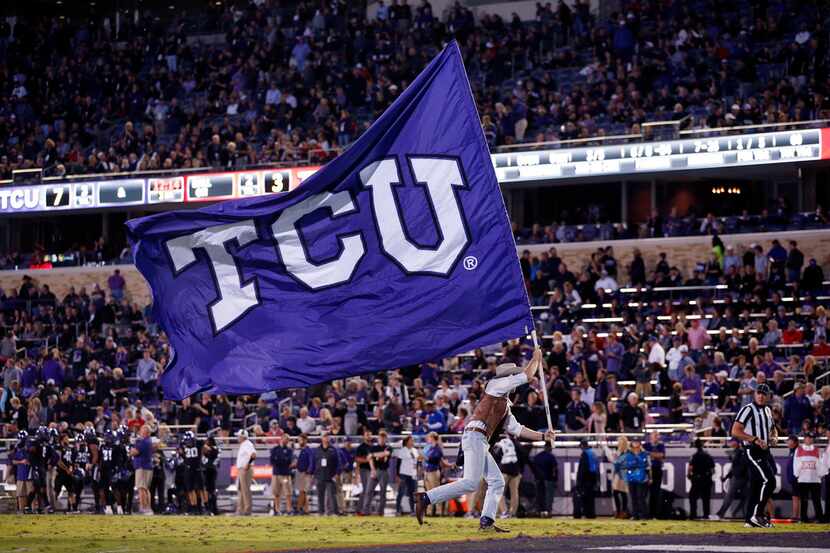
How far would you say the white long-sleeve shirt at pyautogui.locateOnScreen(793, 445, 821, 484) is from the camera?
2222cm

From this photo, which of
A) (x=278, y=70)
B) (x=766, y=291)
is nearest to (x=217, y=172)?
(x=278, y=70)

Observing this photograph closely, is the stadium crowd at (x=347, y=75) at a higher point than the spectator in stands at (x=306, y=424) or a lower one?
higher

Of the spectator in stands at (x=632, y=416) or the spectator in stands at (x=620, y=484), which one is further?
the spectator in stands at (x=632, y=416)

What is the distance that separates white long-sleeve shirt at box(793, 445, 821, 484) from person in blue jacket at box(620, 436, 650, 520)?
2.37 m

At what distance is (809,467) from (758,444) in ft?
16.0

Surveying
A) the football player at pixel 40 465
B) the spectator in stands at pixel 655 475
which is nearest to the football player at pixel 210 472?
the football player at pixel 40 465

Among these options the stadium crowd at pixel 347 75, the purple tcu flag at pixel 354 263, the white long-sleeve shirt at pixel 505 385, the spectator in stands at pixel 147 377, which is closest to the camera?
the purple tcu flag at pixel 354 263

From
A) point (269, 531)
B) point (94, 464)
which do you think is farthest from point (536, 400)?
point (94, 464)

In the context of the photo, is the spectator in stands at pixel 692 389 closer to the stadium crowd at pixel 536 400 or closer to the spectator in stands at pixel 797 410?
the stadium crowd at pixel 536 400

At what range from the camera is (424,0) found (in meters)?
45.5

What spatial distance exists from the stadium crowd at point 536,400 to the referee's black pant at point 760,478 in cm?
448

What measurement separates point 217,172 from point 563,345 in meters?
15.0

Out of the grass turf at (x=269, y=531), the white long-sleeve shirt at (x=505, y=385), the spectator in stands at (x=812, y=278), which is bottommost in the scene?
the grass turf at (x=269, y=531)

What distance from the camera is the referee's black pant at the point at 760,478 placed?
58.1 feet
